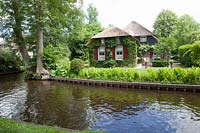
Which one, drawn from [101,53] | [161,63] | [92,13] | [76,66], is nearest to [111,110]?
[76,66]

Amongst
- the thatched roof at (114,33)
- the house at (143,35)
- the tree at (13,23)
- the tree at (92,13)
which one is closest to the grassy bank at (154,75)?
the thatched roof at (114,33)

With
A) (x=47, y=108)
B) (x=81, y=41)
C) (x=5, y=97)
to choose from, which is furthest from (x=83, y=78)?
(x=81, y=41)

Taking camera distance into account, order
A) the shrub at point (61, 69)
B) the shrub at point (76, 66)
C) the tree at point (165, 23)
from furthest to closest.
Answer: the tree at point (165, 23)
the shrub at point (61, 69)
the shrub at point (76, 66)

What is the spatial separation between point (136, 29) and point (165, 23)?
2457 centimetres

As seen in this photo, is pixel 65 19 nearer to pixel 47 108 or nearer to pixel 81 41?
pixel 81 41

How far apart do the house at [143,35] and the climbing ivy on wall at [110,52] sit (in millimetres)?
10098

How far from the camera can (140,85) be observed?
62.7 feet

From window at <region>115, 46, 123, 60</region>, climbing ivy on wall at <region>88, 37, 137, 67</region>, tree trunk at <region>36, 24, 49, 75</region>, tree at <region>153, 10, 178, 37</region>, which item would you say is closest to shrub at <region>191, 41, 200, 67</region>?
climbing ivy on wall at <region>88, 37, 137, 67</region>

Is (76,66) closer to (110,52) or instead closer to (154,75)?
(154,75)

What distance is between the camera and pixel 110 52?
32.2 metres

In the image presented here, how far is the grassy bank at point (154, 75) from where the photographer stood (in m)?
17.7

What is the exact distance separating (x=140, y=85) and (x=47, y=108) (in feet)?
27.7

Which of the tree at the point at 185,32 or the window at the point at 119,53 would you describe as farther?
the tree at the point at 185,32

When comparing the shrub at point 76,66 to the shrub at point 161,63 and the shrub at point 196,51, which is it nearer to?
the shrub at point 196,51
